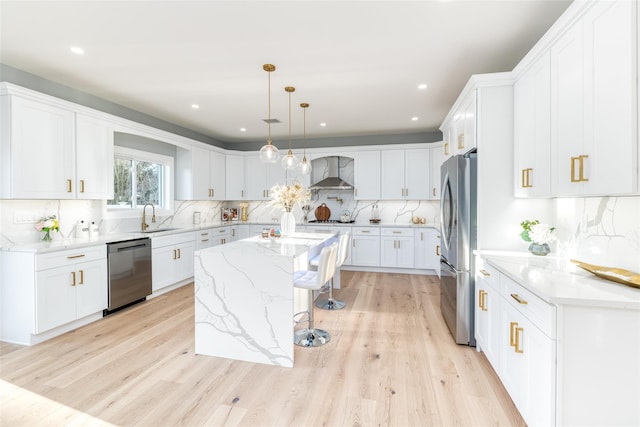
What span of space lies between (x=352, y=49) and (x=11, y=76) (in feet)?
10.8

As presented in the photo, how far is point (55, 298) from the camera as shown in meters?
3.07

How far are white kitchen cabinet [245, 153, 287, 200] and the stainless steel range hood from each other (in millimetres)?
811

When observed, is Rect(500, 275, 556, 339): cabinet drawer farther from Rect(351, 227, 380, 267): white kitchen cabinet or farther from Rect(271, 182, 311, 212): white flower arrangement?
Rect(351, 227, 380, 267): white kitchen cabinet

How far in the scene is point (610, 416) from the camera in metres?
1.42

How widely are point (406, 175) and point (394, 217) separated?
875 mm

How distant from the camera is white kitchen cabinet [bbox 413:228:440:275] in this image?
5547 millimetres

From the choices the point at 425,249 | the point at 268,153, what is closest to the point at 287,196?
the point at 268,153

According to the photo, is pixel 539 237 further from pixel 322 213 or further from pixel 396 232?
pixel 322 213

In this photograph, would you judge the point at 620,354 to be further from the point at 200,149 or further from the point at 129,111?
the point at 200,149

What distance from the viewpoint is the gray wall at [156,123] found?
325 cm

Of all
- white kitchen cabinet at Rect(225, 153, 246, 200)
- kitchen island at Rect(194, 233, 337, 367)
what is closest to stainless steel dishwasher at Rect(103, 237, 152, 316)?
kitchen island at Rect(194, 233, 337, 367)

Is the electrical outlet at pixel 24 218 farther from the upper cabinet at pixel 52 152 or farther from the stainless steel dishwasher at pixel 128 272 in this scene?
the stainless steel dishwasher at pixel 128 272

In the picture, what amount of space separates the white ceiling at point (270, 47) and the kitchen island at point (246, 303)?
1745mm

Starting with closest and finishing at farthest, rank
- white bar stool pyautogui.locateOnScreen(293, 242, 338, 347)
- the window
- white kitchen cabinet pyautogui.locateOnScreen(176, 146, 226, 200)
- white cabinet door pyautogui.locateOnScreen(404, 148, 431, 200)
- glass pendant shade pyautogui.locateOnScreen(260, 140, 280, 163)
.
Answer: white bar stool pyautogui.locateOnScreen(293, 242, 338, 347) → glass pendant shade pyautogui.locateOnScreen(260, 140, 280, 163) → the window → white kitchen cabinet pyautogui.locateOnScreen(176, 146, 226, 200) → white cabinet door pyautogui.locateOnScreen(404, 148, 431, 200)
